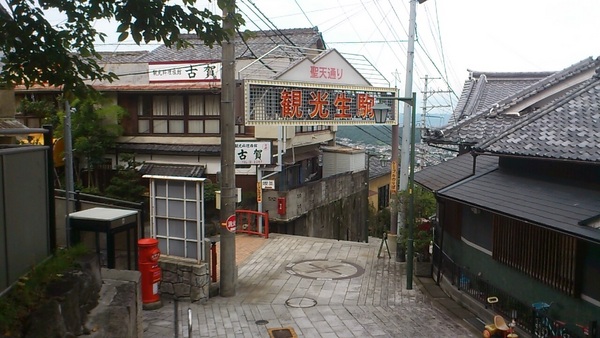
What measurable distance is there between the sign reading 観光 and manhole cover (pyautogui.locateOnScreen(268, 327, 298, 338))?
24.6 feet

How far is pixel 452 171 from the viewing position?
18.0 metres

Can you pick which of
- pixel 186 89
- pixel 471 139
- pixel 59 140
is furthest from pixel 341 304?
pixel 59 140

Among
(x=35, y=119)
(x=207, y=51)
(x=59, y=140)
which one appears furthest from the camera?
(x=207, y=51)

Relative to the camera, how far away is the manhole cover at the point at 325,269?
60.1 feet

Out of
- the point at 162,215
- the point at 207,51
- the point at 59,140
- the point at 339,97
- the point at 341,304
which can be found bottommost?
the point at 341,304

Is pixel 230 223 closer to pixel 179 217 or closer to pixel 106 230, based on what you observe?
pixel 179 217

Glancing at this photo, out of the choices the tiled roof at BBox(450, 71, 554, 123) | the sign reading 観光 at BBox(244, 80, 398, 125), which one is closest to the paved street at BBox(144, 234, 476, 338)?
the sign reading 観光 at BBox(244, 80, 398, 125)

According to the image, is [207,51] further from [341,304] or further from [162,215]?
[341,304]

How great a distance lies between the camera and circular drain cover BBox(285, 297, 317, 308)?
15.1 m

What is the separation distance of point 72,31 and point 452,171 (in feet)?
41.1

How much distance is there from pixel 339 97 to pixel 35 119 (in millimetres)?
14673

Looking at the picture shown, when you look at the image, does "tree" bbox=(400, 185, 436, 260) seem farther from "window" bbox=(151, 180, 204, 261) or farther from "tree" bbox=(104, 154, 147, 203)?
"tree" bbox=(104, 154, 147, 203)

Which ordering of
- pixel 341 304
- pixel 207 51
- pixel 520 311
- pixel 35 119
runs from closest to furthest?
pixel 520 311 → pixel 341 304 → pixel 35 119 → pixel 207 51

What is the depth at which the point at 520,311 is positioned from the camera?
12281mm
